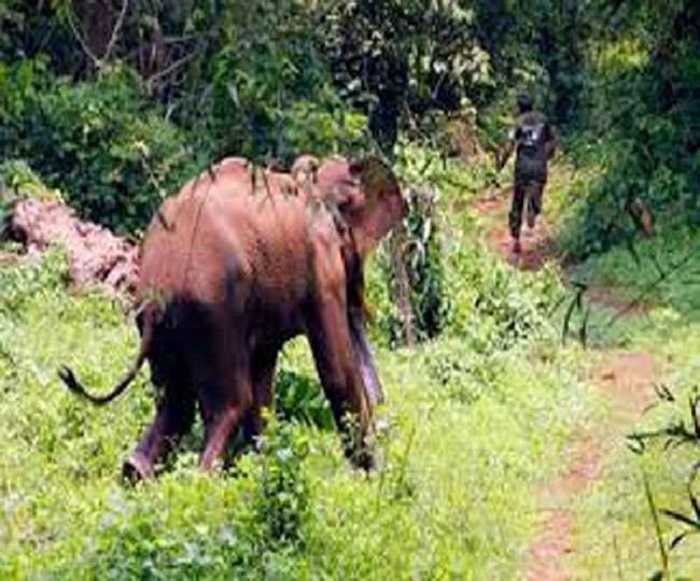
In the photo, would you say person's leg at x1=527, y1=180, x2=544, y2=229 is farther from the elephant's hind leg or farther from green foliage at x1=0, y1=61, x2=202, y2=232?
the elephant's hind leg

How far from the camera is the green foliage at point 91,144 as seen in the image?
1581cm

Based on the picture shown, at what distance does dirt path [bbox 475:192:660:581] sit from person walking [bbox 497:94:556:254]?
1.68 metres

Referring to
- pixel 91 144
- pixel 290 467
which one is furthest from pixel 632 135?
pixel 91 144

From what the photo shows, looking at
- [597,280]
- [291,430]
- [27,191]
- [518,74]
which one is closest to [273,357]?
[291,430]

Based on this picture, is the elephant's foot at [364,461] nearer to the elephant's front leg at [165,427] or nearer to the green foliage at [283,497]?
the elephant's front leg at [165,427]

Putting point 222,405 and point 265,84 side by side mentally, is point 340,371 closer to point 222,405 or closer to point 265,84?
point 222,405

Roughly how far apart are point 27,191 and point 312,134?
8433 mm

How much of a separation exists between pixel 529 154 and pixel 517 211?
753mm

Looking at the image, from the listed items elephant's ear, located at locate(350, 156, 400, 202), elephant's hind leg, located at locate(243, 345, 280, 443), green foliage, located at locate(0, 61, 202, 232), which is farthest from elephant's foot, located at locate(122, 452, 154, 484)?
green foliage, located at locate(0, 61, 202, 232)

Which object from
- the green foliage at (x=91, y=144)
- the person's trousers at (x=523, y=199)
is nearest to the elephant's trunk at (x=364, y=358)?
the green foliage at (x=91, y=144)

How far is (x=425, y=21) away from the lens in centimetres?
1237

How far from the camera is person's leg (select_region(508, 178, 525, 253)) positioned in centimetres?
1748

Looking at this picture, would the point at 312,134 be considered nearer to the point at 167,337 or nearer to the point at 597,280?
the point at 167,337

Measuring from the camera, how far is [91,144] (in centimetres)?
1612
